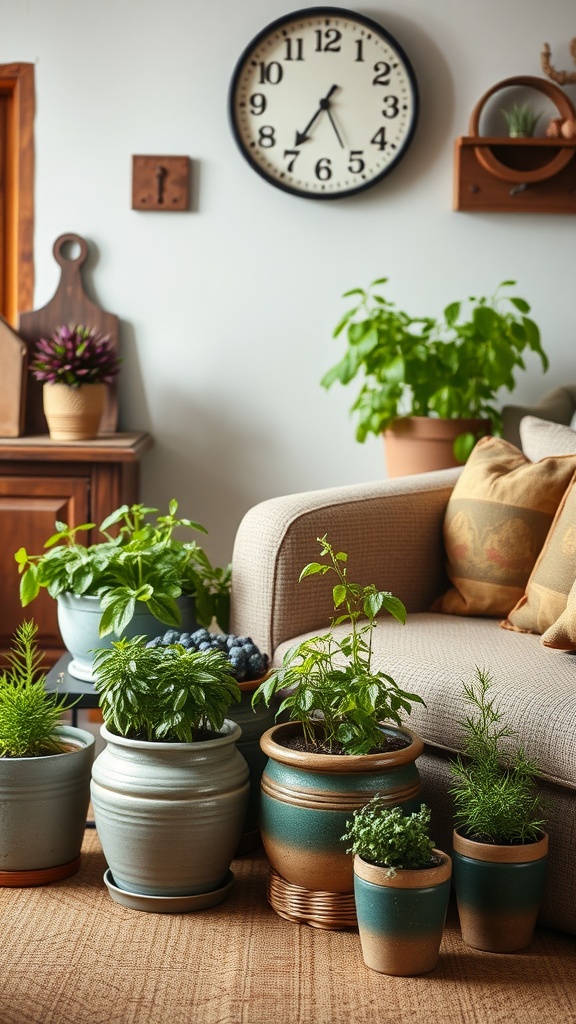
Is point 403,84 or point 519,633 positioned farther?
point 403,84

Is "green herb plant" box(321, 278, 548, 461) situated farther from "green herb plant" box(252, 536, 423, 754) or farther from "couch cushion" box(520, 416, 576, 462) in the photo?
"green herb plant" box(252, 536, 423, 754)

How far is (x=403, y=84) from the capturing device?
277 centimetres

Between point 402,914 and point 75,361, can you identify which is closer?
point 402,914

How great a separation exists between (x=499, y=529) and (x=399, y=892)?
783 millimetres

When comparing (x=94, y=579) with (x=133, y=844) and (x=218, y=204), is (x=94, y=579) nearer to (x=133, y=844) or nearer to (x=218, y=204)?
(x=133, y=844)

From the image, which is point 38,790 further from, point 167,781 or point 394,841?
point 394,841

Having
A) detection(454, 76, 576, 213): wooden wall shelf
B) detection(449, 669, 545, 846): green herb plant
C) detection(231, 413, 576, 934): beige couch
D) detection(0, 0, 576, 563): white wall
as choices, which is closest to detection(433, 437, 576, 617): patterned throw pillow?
detection(231, 413, 576, 934): beige couch

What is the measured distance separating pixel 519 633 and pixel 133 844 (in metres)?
0.75

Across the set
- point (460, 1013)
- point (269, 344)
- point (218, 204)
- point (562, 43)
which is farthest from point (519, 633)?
point (562, 43)

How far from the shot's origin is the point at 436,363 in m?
2.63

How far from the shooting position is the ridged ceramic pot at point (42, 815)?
1.73 meters

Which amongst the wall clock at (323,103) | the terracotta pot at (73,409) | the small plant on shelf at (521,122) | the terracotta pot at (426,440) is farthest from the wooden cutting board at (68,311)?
the small plant on shelf at (521,122)

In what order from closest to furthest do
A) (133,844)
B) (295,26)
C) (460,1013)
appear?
(460,1013) → (133,844) → (295,26)

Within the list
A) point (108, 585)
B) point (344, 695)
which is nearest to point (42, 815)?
point (108, 585)
